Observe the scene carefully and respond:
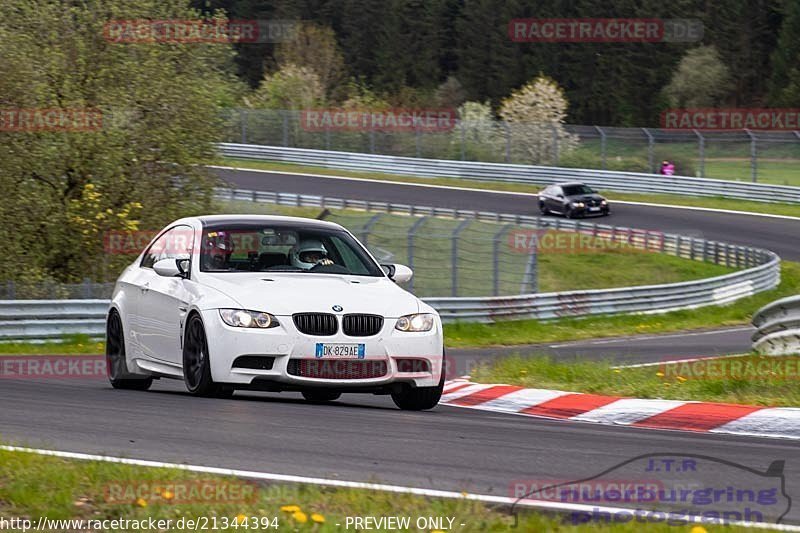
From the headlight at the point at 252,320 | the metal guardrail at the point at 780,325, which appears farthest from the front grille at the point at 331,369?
the metal guardrail at the point at 780,325

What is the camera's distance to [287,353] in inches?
382

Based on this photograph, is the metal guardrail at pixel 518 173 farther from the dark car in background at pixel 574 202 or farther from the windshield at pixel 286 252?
the windshield at pixel 286 252

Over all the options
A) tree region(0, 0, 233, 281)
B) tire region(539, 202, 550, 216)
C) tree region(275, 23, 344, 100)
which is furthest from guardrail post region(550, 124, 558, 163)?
tree region(275, 23, 344, 100)

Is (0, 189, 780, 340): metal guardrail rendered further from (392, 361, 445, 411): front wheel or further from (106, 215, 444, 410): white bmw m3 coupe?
(392, 361, 445, 411): front wheel

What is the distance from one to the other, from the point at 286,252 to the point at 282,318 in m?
1.29

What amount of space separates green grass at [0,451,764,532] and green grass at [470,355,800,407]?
191 inches

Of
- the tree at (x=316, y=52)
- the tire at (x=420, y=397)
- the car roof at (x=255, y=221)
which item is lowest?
the tire at (x=420, y=397)

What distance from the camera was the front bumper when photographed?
9.70m

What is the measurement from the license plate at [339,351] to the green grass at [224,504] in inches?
131

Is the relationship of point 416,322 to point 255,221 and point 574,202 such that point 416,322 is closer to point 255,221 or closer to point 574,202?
point 255,221

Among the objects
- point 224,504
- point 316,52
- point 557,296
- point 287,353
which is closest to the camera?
point 224,504

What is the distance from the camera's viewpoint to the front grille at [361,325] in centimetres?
984

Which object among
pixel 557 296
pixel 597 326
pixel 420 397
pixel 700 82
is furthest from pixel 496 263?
pixel 700 82

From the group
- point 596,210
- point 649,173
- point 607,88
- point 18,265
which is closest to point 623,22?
point 607,88
